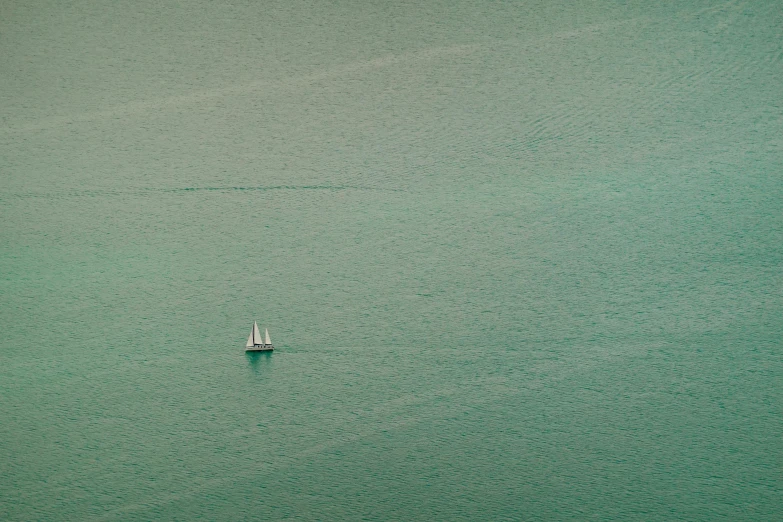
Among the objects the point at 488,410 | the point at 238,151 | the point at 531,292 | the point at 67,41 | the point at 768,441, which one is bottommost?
the point at 768,441

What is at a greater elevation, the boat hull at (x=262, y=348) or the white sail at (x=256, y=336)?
the white sail at (x=256, y=336)

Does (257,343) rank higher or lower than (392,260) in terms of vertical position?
lower

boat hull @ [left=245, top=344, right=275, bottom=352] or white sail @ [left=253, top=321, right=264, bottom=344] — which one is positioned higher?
white sail @ [left=253, top=321, right=264, bottom=344]

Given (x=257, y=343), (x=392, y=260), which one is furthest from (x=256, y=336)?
(x=392, y=260)

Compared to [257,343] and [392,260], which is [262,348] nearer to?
[257,343]

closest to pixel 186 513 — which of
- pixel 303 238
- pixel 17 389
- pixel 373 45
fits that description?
pixel 17 389

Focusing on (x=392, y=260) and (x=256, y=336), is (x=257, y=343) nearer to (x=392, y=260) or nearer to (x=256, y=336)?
(x=256, y=336)

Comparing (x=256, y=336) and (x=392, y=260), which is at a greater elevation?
(x=392, y=260)

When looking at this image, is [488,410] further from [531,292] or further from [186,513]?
[186,513]
